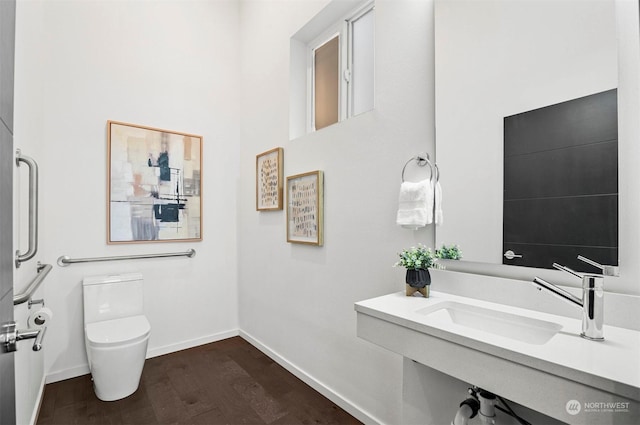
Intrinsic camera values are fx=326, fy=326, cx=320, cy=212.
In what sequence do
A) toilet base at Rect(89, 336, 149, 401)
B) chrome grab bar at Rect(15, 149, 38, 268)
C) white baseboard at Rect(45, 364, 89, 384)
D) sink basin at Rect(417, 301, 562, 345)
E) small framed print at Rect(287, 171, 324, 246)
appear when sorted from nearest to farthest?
sink basin at Rect(417, 301, 562, 345) → chrome grab bar at Rect(15, 149, 38, 268) → toilet base at Rect(89, 336, 149, 401) → small framed print at Rect(287, 171, 324, 246) → white baseboard at Rect(45, 364, 89, 384)

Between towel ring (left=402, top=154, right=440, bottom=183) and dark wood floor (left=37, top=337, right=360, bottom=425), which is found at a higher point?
towel ring (left=402, top=154, right=440, bottom=183)

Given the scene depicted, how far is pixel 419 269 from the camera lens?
142 cm

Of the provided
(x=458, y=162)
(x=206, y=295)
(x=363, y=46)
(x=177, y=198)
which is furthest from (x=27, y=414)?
(x=363, y=46)

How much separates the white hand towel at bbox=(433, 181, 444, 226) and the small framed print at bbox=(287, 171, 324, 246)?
32.6 inches

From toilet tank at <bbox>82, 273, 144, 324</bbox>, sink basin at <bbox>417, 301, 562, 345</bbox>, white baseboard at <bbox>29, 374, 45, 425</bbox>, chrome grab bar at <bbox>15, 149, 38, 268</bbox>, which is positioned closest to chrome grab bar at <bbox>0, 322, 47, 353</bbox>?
chrome grab bar at <bbox>15, 149, 38, 268</bbox>

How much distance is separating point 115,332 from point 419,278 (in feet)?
6.38

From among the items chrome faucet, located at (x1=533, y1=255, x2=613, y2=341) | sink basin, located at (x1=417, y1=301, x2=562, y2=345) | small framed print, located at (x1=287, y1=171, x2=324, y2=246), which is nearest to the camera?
chrome faucet, located at (x1=533, y1=255, x2=613, y2=341)

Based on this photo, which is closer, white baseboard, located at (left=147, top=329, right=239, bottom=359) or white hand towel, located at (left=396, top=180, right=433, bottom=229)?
white hand towel, located at (left=396, top=180, right=433, bottom=229)

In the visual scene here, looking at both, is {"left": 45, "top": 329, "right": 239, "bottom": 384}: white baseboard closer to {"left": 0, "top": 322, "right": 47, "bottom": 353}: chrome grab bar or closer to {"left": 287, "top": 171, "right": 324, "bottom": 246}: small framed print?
{"left": 287, "top": 171, "right": 324, "bottom": 246}: small framed print

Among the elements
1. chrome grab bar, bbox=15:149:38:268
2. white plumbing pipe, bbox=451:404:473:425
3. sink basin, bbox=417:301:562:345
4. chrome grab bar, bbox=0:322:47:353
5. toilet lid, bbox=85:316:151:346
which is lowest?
toilet lid, bbox=85:316:151:346

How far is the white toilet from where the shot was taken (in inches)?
78.0

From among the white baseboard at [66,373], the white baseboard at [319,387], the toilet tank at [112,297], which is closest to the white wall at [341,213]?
the white baseboard at [319,387]

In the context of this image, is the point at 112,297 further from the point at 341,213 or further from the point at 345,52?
the point at 345,52

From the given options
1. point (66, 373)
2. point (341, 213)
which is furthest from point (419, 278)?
point (66, 373)
